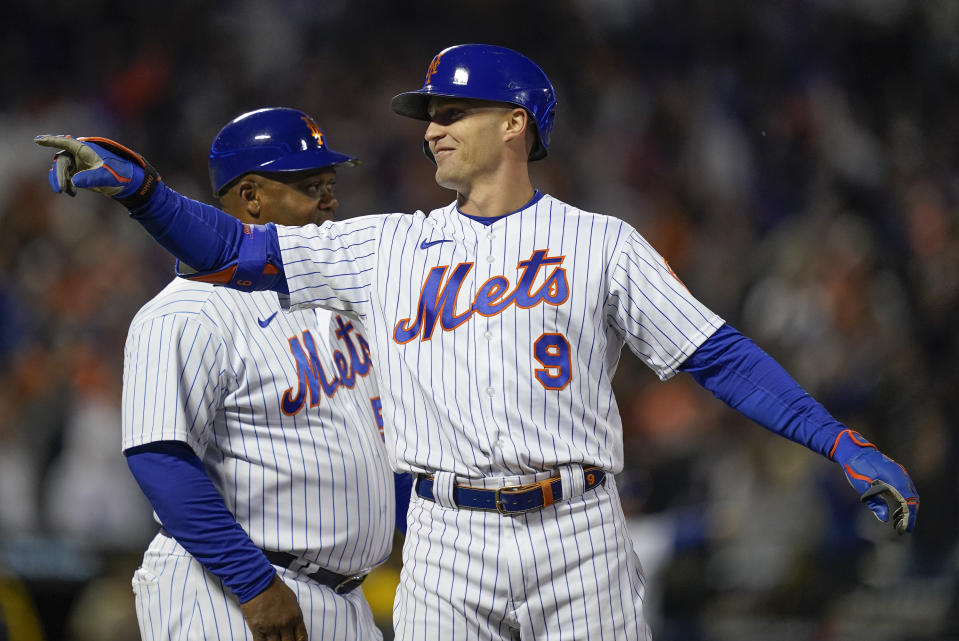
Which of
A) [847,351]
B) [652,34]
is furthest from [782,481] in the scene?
[652,34]

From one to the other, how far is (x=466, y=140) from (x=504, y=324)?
47 cm

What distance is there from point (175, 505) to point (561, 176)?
5.12 metres

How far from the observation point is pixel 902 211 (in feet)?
21.5

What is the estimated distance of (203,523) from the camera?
8.14 feet

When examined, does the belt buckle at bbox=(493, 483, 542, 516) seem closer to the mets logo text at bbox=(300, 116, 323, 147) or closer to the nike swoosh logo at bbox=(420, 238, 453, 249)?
the nike swoosh logo at bbox=(420, 238, 453, 249)

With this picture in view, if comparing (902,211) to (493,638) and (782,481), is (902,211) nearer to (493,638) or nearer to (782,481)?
(782,481)

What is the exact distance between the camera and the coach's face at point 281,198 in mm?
3062

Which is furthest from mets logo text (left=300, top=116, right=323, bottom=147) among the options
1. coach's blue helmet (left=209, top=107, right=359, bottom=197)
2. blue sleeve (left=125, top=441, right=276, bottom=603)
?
blue sleeve (left=125, top=441, right=276, bottom=603)

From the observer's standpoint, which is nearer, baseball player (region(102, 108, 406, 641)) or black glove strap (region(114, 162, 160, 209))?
black glove strap (region(114, 162, 160, 209))

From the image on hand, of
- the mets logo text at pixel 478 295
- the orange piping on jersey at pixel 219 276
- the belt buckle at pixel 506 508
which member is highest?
the orange piping on jersey at pixel 219 276

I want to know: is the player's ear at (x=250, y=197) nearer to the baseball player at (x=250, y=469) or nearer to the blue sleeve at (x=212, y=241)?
the baseball player at (x=250, y=469)

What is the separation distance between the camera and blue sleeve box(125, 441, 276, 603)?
97.6 inches

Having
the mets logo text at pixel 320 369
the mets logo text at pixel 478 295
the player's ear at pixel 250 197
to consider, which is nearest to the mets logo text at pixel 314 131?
the player's ear at pixel 250 197

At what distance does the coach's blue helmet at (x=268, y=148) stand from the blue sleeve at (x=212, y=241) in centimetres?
69
